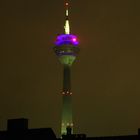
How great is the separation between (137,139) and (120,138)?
29.8 ft

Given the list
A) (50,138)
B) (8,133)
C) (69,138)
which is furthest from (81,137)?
(8,133)

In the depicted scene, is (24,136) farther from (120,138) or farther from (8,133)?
(120,138)

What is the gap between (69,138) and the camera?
136625 millimetres

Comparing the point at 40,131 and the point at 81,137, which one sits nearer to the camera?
the point at 40,131

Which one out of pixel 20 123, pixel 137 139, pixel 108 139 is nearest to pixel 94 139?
pixel 108 139

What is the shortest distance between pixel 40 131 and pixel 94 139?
1013 inches

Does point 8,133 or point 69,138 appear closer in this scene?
point 8,133

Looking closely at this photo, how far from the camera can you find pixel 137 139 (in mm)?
123125

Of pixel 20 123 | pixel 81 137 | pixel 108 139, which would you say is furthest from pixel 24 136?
pixel 108 139

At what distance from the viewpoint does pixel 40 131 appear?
118375 mm

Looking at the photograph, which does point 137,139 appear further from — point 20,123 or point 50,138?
point 20,123

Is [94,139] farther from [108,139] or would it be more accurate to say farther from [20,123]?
[20,123]

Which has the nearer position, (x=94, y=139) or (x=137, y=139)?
(x=137, y=139)

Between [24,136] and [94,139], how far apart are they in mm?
29443
